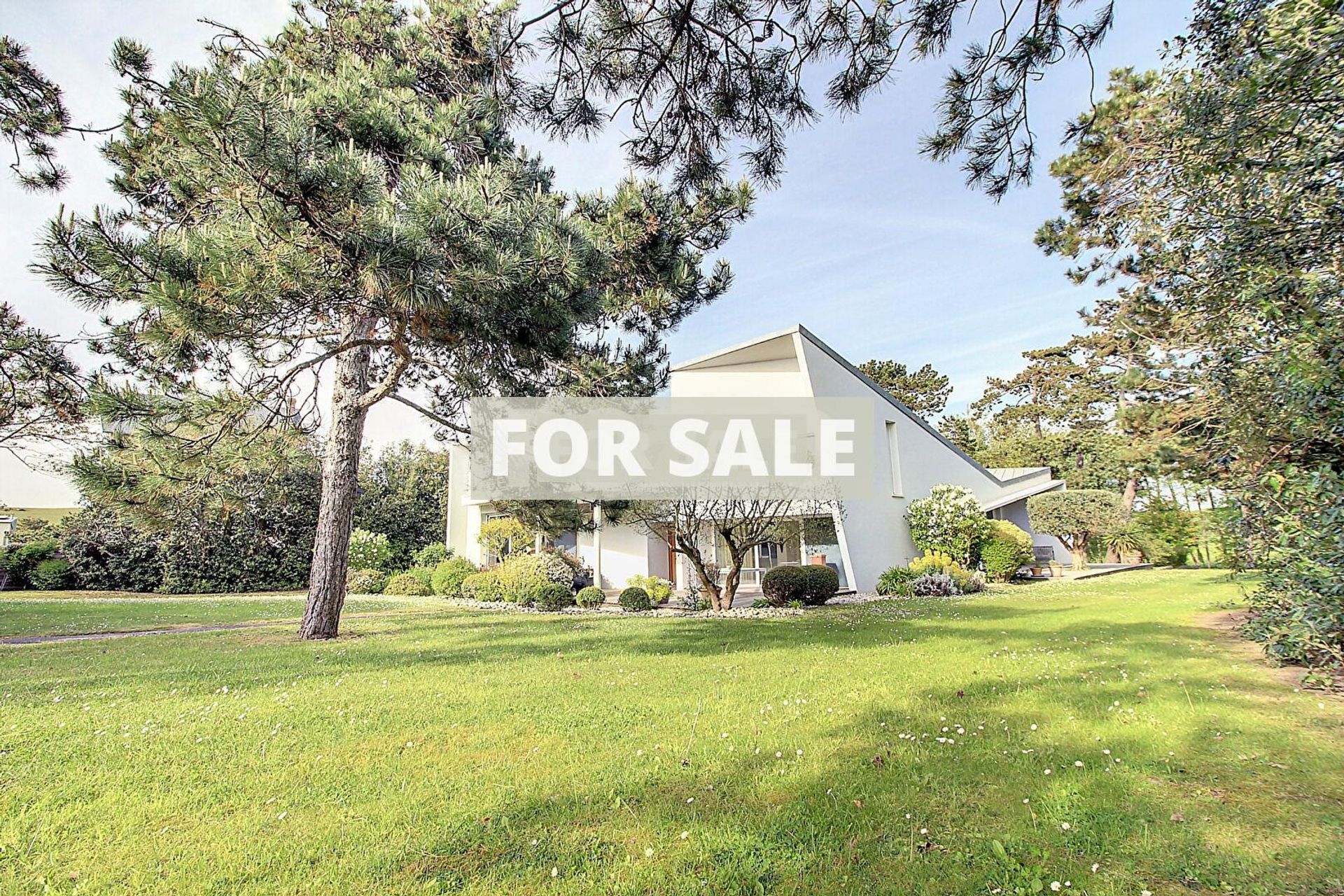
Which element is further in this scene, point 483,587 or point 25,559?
point 25,559

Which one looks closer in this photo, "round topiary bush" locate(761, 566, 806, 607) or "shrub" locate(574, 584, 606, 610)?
"round topiary bush" locate(761, 566, 806, 607)

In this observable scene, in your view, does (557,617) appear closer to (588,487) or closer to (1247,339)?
(588,487)

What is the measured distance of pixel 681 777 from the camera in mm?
3541

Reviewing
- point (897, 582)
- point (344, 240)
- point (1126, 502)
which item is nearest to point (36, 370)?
point (344, 240)

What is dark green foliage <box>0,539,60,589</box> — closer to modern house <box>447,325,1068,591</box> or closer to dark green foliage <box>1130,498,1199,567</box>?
modern house <box>447,325,1068,591</box>

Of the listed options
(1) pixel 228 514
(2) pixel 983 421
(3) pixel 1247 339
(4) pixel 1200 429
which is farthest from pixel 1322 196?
(2) pixel 983 421

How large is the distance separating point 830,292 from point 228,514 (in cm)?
1490

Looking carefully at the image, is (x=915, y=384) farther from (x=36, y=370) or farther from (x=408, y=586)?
(x=36, y=370)

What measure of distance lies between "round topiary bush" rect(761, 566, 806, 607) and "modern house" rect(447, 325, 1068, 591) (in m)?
1.00

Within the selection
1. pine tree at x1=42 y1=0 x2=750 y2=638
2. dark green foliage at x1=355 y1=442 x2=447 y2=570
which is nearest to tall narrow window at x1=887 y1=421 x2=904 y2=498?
pine tree at x1=42 y1=0 x2=750 y2=638

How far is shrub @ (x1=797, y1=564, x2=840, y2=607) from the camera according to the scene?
1405cm

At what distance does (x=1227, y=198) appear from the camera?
521 centimetres

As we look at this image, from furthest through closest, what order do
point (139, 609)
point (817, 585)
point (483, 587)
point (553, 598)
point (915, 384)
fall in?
point (915, 384) → point (483, 587) → point (139, 609) → point (553, 598) → point (817, 585)

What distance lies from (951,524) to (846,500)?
446 cm
